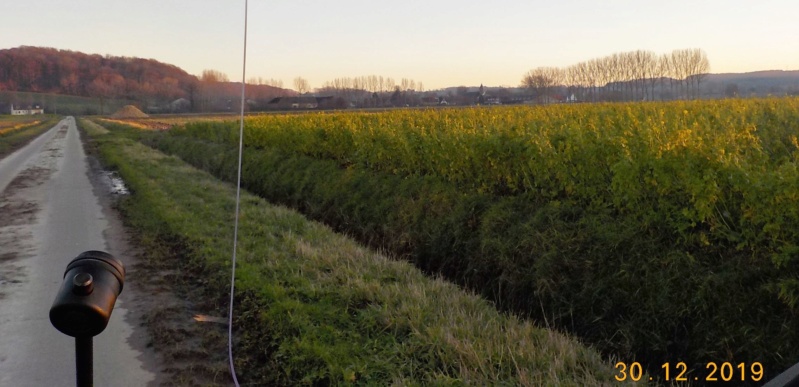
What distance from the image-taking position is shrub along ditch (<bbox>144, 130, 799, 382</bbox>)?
13.9 ft

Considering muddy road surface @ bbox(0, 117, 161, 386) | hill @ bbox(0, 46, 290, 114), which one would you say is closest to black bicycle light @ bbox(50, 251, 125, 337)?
hill @ bbox(0, 46, 290, 114)

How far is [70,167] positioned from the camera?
17.1 m

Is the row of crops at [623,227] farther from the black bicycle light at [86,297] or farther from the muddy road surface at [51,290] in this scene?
the black bicycle light at [86,297]

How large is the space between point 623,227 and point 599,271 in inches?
19.9

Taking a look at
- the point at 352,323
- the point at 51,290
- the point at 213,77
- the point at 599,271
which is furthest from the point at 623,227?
the point at 51,290

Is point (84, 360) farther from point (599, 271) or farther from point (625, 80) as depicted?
point (625, 80)

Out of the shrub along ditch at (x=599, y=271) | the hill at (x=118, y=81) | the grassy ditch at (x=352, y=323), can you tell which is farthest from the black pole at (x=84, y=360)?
the shrub along ditch at (x=599, y=271)

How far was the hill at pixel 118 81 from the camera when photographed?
280 cm

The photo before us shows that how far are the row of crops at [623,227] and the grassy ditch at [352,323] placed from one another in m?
0.74

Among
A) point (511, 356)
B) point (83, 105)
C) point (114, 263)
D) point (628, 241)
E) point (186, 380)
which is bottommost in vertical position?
point (186, 380)

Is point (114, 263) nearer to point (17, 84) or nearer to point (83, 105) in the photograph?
point (17, 84)

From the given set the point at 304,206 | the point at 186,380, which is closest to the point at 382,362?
the point at 186,380

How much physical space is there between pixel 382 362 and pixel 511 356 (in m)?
0.82

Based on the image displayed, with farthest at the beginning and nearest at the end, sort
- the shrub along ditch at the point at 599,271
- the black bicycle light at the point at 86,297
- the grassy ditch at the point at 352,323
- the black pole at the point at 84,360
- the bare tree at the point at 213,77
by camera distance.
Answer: the shrub along ditch at the point at 599,271, the grassy ditch at the point at 352,323, the bare tree at the point at 213,77, the black pole at the point at 84,360, the black bicycle light at the point at 86,297
